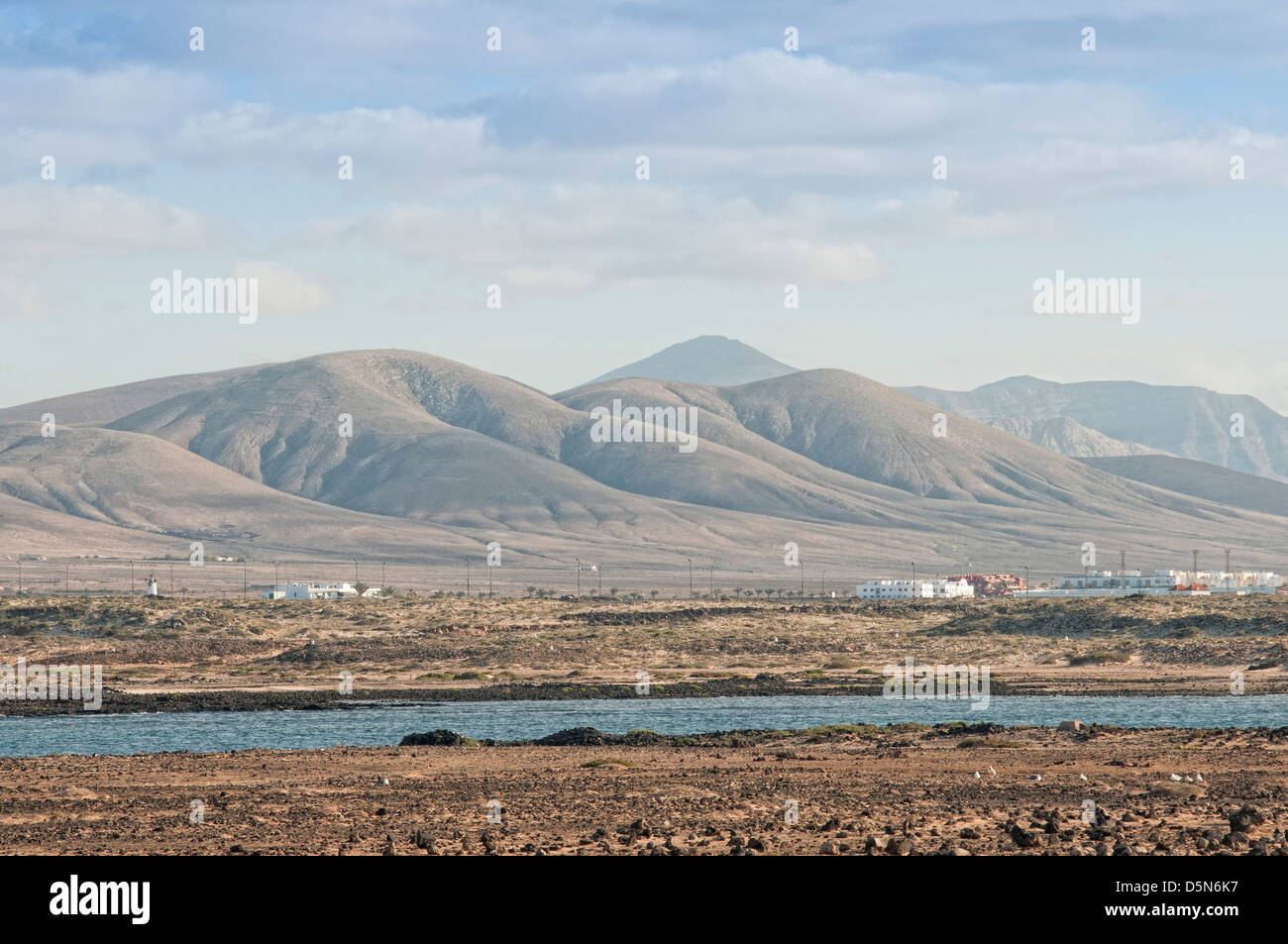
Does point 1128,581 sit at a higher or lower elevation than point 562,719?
lower

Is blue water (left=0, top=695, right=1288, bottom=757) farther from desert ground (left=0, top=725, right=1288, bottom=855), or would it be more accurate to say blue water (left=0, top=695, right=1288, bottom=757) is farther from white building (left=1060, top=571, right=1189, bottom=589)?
white building (left=1060, top=571, right=1189, bottom=589)

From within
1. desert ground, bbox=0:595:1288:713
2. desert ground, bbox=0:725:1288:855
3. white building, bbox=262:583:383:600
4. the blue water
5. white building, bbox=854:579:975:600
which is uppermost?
desert ground, bbox=0:725:1288:855

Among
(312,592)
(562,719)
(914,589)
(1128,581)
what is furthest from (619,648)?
(1128,581)

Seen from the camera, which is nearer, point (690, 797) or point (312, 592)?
point (690, 797)

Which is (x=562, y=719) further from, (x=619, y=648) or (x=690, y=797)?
(x=619, y=648)

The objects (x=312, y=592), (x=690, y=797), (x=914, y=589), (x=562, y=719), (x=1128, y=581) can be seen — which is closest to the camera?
(x=690, y=797)

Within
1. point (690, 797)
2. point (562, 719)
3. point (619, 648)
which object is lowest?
point (619, 648)

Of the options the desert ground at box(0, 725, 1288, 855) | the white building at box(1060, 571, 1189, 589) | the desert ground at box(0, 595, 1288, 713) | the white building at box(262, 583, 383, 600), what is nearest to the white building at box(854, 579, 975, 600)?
the white building at box(1060, 571, 1189, 589)
